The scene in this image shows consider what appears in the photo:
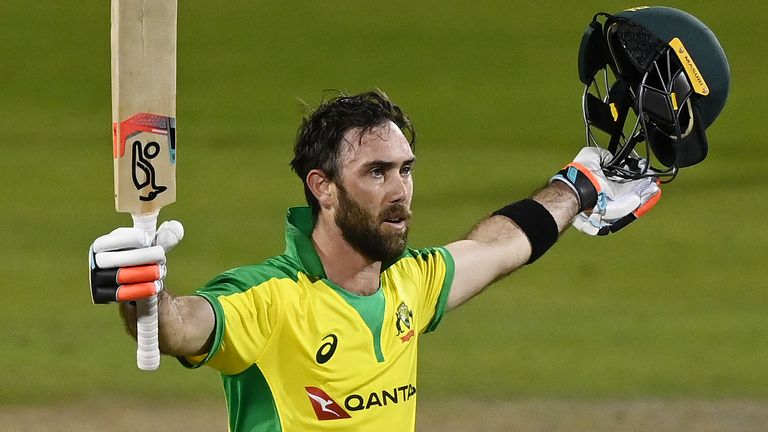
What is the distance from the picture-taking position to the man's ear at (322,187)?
4043 millimetres

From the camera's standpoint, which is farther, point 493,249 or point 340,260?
point 493,249

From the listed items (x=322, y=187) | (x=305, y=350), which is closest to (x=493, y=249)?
(x=322, y=187)

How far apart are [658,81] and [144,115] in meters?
2.16

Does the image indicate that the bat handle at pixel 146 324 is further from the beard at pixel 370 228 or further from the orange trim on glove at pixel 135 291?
the beard at pixel 370 228

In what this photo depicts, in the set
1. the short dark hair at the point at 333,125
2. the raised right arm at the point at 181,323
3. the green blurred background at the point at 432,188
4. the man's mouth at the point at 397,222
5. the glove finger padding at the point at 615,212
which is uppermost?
the short dark hair at the point at 333,125

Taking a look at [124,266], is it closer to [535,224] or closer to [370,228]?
[370,228]

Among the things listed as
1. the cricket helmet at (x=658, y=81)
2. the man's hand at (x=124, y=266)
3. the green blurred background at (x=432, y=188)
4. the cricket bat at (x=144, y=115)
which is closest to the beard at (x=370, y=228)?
the cricket bat at (x=144, y=115)

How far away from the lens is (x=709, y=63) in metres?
4.66

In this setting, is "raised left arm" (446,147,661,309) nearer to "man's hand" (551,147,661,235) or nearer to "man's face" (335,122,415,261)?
"man's hand" (551,147,661,235)

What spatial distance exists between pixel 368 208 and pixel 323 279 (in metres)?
0.26

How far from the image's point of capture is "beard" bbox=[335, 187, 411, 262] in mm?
3984

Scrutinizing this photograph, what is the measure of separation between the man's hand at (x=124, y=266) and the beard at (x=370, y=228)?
0.88m

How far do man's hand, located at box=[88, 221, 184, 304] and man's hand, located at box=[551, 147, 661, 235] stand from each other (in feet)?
6.70

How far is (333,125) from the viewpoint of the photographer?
13.4 feet
